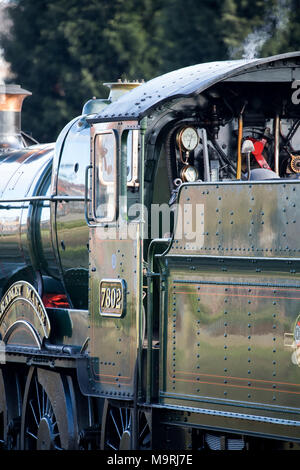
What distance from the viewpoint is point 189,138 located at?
8484 mm

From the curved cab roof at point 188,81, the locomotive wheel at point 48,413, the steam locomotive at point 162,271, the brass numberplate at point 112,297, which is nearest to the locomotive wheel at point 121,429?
the steam locomotive at point 162,271

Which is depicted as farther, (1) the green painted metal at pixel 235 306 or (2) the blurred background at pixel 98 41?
(2) the blurred background at pixel 98 41

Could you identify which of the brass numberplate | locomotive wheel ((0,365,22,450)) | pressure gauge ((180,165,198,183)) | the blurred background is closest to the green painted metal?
the brass numberplate

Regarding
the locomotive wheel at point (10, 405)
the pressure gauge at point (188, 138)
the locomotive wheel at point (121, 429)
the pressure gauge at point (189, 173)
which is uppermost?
the pressure gauge at point (188, 138)

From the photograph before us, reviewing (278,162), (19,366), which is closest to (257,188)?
(278,162)

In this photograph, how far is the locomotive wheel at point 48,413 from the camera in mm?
9125

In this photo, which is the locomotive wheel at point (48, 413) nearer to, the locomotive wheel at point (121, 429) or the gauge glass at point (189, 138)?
the locomotive wheel at point (121, 429)

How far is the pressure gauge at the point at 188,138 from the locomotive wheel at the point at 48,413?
7.58ft

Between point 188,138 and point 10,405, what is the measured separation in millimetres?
3410

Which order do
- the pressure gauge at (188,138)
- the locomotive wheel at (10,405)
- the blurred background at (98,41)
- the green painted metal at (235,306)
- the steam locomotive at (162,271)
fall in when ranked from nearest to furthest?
the green painted metal at (235,306) < the steam locomotive at (162,271) < the pressure gauge at (188,138) < the locomotive wheel at (10,405) < the blurred background at (98,41)

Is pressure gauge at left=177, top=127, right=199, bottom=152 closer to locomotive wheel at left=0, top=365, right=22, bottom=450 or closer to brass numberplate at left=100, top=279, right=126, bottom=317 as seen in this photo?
brass numberplate at left=100, top=279, right=126, bottom=317

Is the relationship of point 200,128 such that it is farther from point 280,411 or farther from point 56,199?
point 280,411

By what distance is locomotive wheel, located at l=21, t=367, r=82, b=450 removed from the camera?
359 inches

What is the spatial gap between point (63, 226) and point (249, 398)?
286cm
